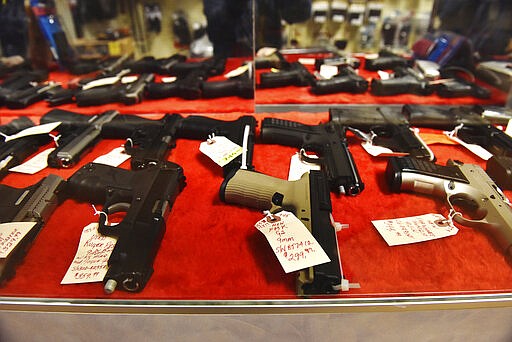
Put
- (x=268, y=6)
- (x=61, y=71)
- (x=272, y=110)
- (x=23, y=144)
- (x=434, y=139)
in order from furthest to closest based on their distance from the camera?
(x=61, y=71) < (x=268, y=6) < (x=272, y=110) < (x=434, y=139) < (x=23, y=144)

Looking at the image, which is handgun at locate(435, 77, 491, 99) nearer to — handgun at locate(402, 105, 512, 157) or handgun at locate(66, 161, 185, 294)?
handgun at locate(402, 105, 512, 157)

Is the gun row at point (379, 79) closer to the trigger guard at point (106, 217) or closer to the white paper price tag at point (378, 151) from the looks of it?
the white paper price tag at point (378, 151)

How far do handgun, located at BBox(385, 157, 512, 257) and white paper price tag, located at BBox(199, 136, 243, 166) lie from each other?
60 centimetres

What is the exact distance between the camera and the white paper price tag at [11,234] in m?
0.89

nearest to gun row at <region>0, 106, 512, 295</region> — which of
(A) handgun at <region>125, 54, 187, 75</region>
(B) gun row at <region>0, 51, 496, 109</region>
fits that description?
(B) gun row at <region>0, 51, 496, 109</region>

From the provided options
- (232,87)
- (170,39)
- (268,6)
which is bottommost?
(232,87)

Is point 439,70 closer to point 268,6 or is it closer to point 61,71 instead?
point 268,6

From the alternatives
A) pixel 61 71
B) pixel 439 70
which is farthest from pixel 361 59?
pixel 61 71

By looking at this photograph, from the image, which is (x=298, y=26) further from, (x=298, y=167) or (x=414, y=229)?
(x=414, y=229)

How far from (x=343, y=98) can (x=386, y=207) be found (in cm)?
119

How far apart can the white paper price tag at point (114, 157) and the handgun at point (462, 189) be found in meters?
1.08

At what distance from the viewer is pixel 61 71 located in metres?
2.65

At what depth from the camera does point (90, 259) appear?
90 cm

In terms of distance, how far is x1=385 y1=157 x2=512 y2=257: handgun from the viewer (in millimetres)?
1006
